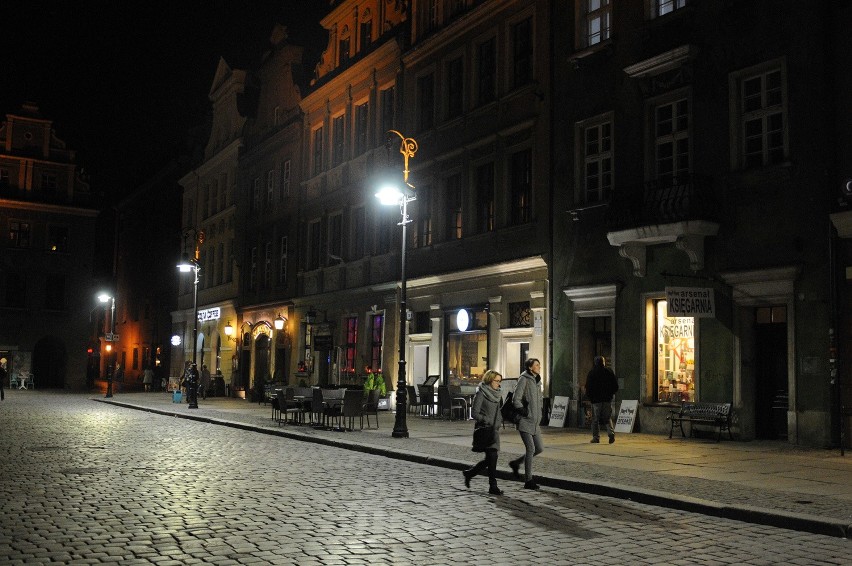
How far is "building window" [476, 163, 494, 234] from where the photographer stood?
2791cm

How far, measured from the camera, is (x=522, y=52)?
26938mm

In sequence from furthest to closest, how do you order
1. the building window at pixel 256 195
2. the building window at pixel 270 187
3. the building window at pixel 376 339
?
the building window at pixel 256 195, the building window at pixel 270 187, the building window at pixel 376 339

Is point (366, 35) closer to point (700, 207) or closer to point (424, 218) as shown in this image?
point (424, 218)

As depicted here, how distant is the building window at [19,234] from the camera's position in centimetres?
6231

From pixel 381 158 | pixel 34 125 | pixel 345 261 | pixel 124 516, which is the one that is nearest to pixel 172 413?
pixel 345 261

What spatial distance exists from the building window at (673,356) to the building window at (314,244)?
65.8 ft

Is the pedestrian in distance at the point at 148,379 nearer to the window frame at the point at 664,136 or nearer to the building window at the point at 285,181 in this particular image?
the building window at the point at 285,181

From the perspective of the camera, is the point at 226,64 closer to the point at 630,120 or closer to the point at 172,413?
the point at 172,413

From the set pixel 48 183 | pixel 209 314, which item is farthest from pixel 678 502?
pixel 48 183

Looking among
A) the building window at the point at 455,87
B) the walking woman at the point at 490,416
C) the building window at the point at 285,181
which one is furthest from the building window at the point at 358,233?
the walking woman at the point at 490,416

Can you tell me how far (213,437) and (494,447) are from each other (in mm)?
11277

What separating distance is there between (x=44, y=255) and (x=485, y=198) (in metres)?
46.7

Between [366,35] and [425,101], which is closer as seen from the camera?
[425,101]

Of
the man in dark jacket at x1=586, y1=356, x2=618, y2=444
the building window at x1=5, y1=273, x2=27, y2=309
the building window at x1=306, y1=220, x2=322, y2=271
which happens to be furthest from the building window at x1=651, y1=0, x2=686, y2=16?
the building window at x1=5, y1=273, x2=27, y2=309
